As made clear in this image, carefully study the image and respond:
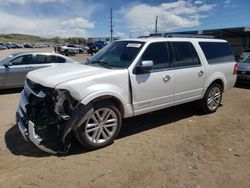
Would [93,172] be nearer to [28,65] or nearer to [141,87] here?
[141,87]

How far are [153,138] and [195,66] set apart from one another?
6.57 ft

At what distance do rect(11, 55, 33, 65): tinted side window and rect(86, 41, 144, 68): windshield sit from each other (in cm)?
503

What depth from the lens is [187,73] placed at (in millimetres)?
5688

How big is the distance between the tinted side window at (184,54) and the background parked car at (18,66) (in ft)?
17.7

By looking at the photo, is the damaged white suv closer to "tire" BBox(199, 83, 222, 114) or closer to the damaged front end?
the damaged front end

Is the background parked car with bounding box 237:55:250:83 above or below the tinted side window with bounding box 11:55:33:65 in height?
below

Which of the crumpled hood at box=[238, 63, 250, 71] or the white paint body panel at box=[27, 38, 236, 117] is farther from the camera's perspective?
the crumpled hood at box=[238, 63, 250, 71]

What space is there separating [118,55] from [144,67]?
733mm

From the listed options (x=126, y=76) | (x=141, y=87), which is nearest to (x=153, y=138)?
(x=141, y=87)

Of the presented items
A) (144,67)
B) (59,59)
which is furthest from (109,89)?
(59,59)

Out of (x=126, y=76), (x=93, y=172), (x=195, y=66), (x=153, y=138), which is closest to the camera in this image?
(x=93, y=172)

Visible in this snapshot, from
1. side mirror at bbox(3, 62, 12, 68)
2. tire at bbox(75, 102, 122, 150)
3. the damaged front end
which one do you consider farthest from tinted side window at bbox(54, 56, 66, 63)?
tire at bbox(75, 102, 122, 150)

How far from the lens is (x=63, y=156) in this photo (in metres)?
4.20

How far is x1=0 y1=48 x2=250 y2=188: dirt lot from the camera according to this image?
140 inches
